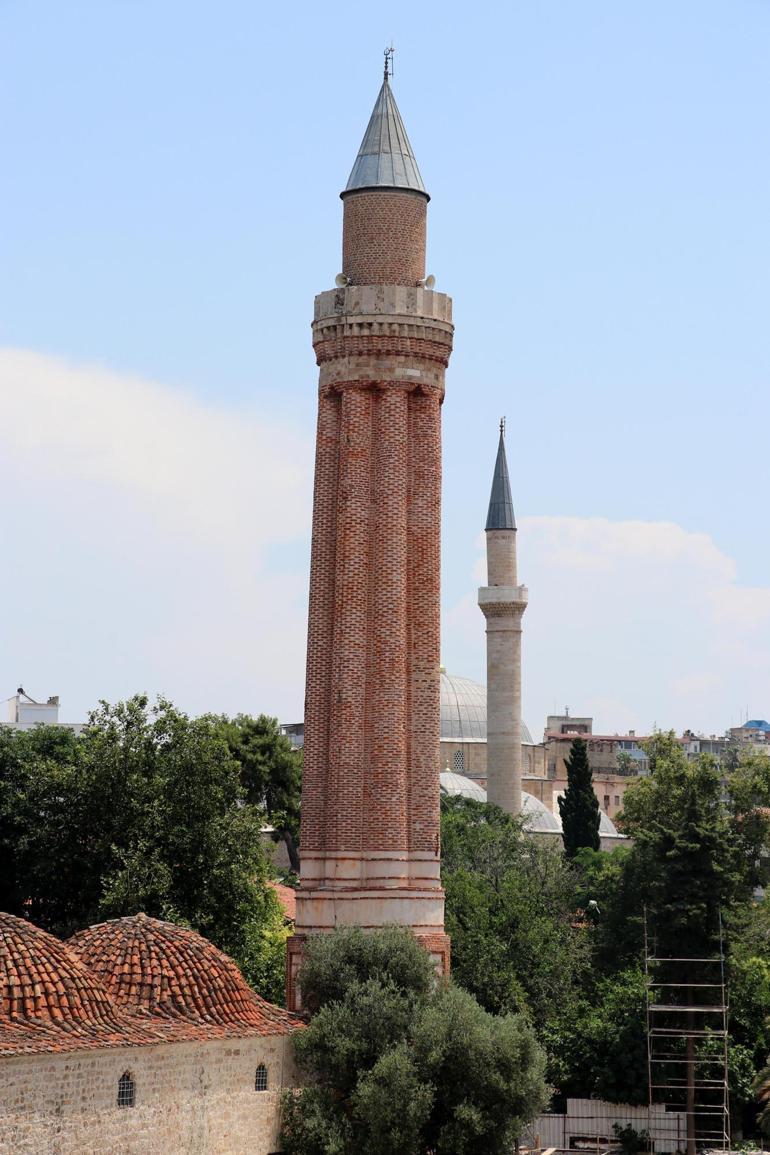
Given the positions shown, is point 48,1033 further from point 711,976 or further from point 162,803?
point 711,976

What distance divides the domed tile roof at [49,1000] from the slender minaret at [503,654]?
46719mm

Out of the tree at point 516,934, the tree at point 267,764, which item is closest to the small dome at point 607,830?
the tree at point 267,764

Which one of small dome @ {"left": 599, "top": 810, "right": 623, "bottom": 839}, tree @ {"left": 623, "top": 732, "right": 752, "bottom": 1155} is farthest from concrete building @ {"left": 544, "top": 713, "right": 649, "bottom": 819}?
tree @ {"left": 623, "top": 732, "right": 752, "bottom": 1155}

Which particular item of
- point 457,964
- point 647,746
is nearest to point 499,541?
point 647,746

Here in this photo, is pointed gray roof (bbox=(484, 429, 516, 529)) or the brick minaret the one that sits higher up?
pointed gray roof (bbox=(484, 429, 516, 529))

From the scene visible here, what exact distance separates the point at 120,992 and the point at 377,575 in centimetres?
748

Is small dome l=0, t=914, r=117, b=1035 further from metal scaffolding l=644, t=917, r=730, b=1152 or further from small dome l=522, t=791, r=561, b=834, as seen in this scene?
small dome l=522, t=791, r=561, b=834

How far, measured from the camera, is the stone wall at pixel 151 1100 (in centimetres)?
1811

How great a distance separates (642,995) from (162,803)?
9624mm

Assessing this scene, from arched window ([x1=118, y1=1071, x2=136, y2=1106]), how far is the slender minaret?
47.4 m

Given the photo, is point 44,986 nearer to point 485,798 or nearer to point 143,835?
point 143,835

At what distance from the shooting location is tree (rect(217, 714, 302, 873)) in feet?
181

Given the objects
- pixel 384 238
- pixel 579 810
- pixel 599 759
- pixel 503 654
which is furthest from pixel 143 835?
pixel 599 759

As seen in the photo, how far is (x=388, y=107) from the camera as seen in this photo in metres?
28.1
